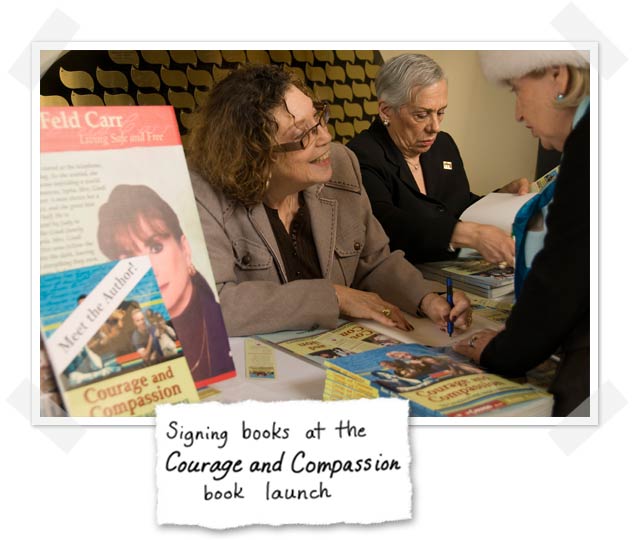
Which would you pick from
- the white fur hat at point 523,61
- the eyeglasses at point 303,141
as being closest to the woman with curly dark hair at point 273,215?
the eyeglasses at point 303,141

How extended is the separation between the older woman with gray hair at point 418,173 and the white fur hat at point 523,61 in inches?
11.3

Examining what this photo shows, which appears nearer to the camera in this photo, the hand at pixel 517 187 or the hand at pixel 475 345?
the hand at pixel 475 345

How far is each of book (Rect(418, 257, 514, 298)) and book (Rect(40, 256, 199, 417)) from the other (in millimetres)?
868

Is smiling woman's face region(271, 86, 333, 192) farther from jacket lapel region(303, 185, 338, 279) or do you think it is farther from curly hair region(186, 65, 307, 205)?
jacket lapel region(303, 185, 338, 279)

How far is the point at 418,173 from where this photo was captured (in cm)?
A: 222

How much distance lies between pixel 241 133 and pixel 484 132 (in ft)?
2.04

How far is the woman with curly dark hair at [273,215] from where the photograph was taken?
6.32ft

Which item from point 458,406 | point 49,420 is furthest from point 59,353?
point 458,406

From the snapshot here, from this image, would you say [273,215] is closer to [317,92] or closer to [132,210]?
[317,92]

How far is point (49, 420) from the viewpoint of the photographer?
161 centimetres

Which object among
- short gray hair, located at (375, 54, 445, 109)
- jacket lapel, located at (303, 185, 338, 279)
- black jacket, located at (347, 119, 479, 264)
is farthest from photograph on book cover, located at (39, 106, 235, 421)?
black jacket, located at (347, 119, 479, 264)
